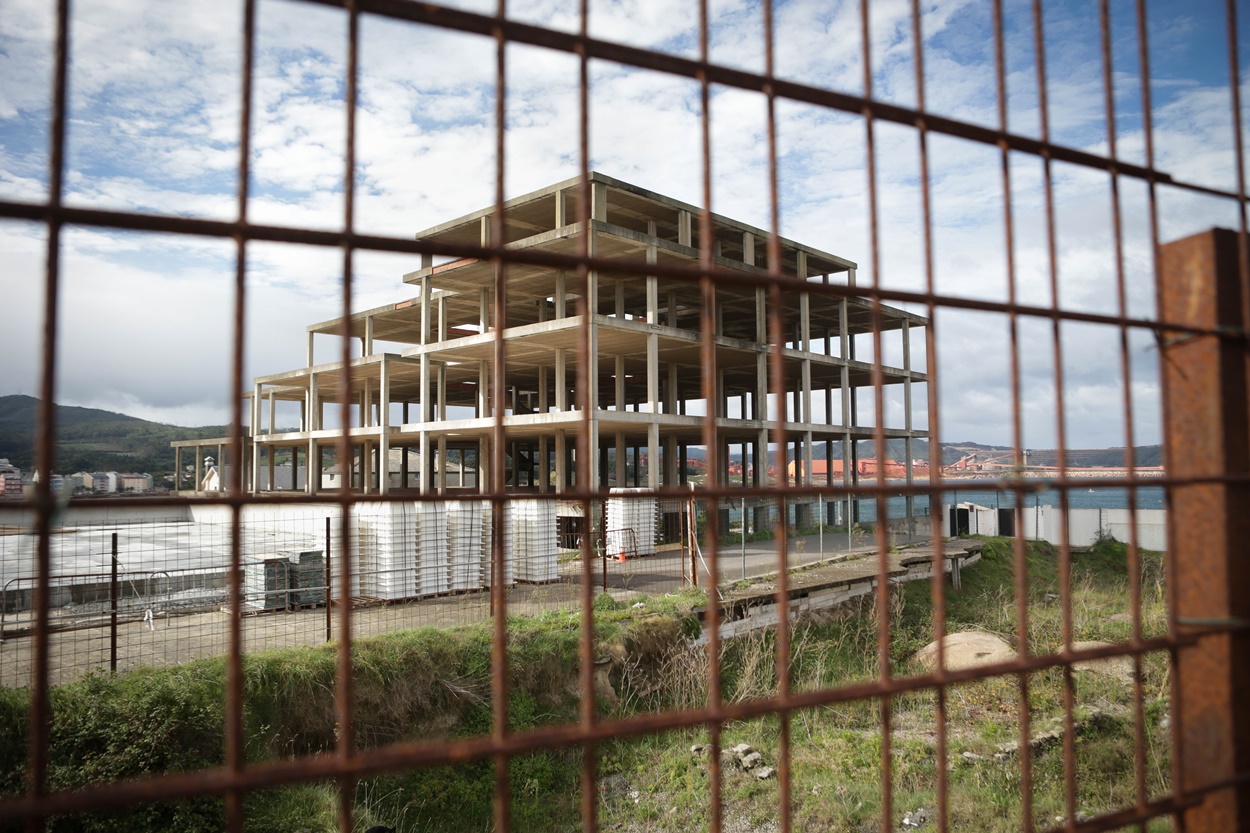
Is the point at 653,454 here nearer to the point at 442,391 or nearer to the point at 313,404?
the point at 442,391

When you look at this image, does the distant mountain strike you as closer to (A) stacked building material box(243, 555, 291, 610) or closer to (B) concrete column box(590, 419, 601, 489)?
(B) concrete column box(590, 419, 601, 489)

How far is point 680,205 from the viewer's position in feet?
70.3

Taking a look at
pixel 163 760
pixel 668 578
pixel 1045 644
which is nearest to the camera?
pixel 163 760

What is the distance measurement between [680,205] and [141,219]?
825 inches

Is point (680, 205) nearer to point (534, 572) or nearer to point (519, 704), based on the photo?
point (534, 572)

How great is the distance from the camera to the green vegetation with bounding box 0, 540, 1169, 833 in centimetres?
664

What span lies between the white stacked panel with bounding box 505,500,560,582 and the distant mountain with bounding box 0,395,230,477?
20.2 feet

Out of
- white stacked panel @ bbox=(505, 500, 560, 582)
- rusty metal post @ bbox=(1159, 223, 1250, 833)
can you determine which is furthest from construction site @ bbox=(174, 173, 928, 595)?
rusty metal post @ bbox=(1159, 223, 1250, 833)

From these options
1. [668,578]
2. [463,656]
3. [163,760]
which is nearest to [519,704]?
Answer: [463,656]

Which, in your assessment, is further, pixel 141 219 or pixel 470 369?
pixel 470 369

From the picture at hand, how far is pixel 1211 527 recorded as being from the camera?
2428mm

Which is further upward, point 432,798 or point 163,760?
point 163,760

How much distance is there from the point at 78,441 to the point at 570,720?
9.59 m

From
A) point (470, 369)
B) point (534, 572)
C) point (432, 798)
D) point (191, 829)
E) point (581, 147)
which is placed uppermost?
point (470, 369)
